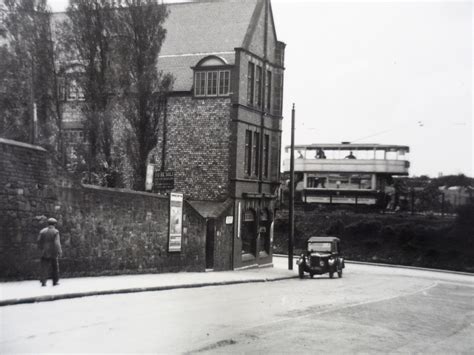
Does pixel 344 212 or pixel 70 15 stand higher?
pixel 70 15

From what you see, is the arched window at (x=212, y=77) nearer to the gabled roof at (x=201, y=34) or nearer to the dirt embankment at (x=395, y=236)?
the gabled roof at (x=201, y=34)

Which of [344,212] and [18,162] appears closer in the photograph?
[18,162]

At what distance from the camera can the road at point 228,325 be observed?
9.42 meters

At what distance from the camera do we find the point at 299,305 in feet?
51.7

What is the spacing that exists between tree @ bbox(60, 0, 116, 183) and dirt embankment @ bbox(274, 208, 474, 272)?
32.5 metres

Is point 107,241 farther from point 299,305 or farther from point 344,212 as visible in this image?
point 344,212

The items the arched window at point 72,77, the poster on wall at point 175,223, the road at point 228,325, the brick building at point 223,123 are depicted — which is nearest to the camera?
the road at point 228,325

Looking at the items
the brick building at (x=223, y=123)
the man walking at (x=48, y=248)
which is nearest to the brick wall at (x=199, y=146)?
the brick building at (x=223, y=123)

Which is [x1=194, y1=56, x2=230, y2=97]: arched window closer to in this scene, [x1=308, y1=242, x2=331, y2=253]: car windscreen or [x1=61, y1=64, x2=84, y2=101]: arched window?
[x1=61, y1=64, x2=84, y2=101]: arched window

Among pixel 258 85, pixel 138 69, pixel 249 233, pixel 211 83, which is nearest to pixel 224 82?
pixel 211 83

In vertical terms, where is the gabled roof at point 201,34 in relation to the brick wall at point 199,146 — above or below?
above

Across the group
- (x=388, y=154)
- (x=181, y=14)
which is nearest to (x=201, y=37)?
(x=181, y=14)

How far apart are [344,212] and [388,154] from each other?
23.6 ft

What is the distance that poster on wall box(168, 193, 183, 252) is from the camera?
942 inches
